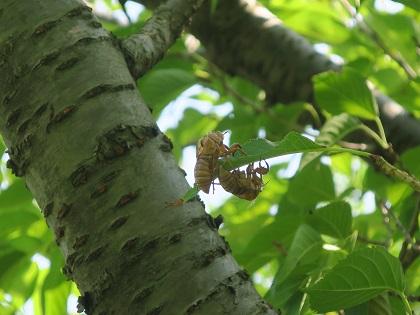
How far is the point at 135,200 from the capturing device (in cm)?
117

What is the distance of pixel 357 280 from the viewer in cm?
123

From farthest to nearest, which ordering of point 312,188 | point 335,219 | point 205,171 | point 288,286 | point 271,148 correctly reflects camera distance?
point 312,188 → point 335,219 → point 288,286 → point 205,171 → point 271,148

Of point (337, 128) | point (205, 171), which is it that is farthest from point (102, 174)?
point (337, 128)

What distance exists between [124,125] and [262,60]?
62.4 inches

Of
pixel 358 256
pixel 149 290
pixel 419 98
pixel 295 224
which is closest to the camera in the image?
pixel 149 290

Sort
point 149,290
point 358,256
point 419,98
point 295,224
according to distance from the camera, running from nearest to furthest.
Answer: point 149,290
point 358,256
point 295,224
point 419,98

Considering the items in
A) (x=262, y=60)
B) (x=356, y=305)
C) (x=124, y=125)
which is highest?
(x=124, y=125)

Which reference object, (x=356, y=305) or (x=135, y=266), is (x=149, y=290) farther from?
(x=356, y=305)

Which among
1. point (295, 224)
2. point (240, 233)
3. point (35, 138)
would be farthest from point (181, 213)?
point (240, 233)

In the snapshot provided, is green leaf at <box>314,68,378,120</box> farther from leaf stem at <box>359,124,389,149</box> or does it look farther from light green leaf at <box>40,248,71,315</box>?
light green leaf at <box>40,248,71,315</box>

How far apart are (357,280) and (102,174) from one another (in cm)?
48

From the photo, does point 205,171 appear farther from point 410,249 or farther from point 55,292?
point 55,292

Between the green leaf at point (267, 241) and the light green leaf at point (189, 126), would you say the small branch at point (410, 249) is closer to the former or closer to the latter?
the green leaf at point (267, 241)

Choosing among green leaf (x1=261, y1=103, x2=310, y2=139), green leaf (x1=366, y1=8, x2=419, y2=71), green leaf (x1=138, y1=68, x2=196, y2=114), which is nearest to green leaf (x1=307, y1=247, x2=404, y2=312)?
green leaf (x1=138, y1=68, x2=196, y2=114)
